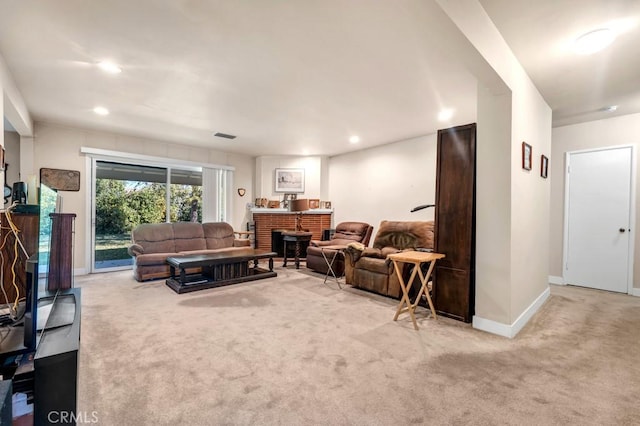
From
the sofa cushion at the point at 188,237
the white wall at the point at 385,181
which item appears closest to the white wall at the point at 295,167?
the white wall at the point at 385,181

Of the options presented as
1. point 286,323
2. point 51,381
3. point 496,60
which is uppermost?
point 496,60

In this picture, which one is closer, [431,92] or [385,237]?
[431,92]

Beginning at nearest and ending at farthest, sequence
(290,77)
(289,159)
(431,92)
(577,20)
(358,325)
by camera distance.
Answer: (577,20), (358,325), (290,77), (431,92), (289,159)

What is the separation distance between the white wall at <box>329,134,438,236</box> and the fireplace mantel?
0.43 metres

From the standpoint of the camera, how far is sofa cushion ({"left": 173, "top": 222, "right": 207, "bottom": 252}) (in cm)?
519

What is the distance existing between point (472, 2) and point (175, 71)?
258 centimetres

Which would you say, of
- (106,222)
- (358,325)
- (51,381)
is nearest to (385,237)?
(358,325)

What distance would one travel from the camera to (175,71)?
2.84 metres

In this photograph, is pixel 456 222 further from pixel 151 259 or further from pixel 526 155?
pixel 151 259

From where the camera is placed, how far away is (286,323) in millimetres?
2805

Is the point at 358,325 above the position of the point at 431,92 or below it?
below

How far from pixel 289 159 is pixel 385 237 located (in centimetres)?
328

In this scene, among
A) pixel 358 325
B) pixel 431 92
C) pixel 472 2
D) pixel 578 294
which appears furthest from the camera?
pixel 578 294

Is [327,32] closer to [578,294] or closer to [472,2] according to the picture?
[472,2]
